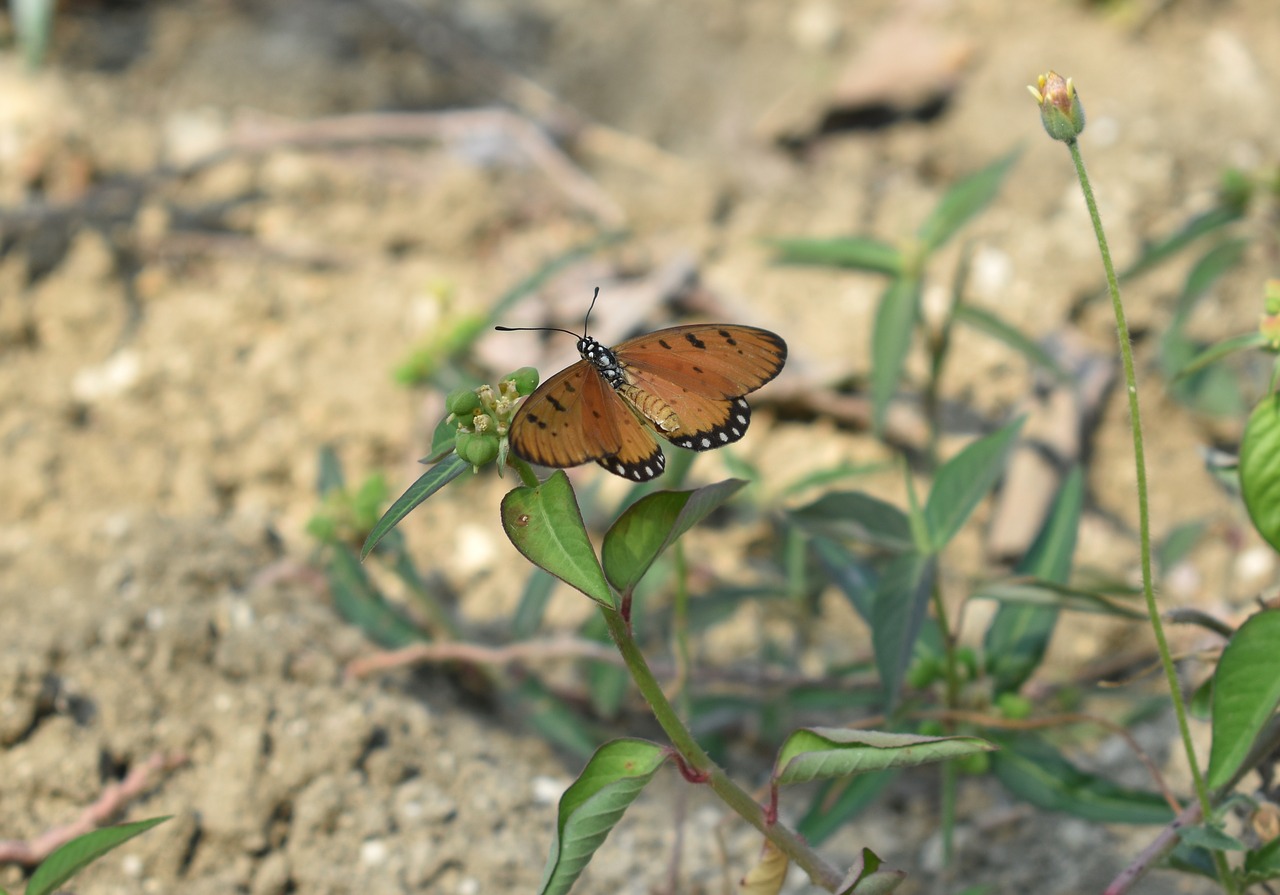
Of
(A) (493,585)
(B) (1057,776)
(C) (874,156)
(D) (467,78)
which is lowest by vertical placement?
(B) (1057,776)

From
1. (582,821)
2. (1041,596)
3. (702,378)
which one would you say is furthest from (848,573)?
(582,821)

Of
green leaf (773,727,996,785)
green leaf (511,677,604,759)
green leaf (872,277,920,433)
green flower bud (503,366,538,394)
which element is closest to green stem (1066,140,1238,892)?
green leaf (773,727,996,785)

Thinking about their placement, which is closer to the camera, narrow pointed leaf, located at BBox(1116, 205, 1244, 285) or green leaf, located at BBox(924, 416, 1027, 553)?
green leaf, located at BBox(924, 416, 1027, 553)

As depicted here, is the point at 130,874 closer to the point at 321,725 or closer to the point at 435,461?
the point at 321,725

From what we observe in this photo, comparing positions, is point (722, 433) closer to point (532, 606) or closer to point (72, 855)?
point (532, 606)

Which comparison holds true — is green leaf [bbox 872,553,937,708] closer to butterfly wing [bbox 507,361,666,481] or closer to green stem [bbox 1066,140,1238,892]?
green stem [bbox 1066,140,1238,892]

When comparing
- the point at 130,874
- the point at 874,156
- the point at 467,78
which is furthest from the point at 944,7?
the point at 130,874
